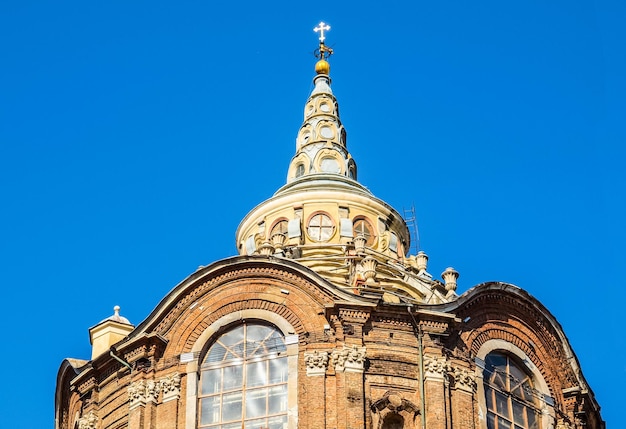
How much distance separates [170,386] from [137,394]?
123 centimetres

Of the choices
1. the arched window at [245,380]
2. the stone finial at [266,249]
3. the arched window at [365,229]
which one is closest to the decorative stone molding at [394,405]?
the arched window at [245,380]

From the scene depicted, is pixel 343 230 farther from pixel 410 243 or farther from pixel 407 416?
pixel 407 416

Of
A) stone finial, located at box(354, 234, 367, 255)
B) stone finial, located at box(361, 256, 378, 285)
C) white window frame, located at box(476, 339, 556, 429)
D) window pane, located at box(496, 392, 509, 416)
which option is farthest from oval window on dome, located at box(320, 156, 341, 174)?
window pane, located at box(496, 392, 509, 416)

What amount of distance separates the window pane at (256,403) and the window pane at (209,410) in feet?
3.33

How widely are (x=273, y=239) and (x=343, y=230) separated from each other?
3.20m

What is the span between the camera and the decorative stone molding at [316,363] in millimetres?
53312

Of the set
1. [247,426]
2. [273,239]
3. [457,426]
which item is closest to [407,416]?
[457,426]

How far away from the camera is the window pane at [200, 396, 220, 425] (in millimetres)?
53688

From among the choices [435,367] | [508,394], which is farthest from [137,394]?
[508,394]

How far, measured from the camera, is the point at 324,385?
5303 cm

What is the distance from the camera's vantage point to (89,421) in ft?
187

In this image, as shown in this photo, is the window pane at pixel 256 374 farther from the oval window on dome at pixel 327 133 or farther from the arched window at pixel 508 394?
the oval window on dome at pixel 327 133

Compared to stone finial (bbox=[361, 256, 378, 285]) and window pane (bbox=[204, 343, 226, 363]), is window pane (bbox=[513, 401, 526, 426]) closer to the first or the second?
stone finial (bbox=[361, 256, 378, 285])

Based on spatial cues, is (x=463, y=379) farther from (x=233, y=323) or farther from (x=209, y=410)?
(x=209, y=410)
